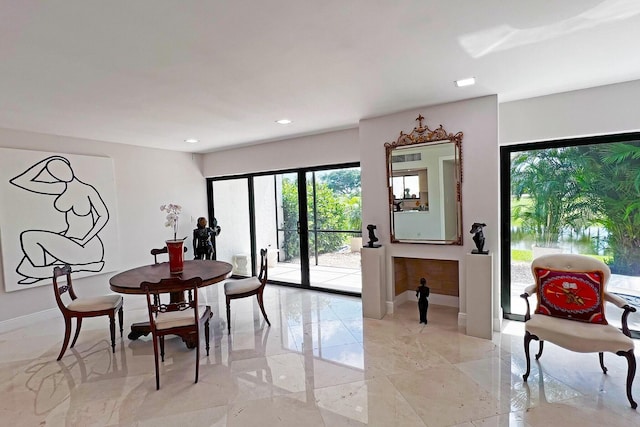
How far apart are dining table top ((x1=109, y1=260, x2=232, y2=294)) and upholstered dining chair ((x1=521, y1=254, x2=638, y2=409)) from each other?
2.87 meters

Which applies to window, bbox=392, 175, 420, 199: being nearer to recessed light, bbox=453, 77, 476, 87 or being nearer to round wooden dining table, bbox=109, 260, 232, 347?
recessed light, bbox=453, 77, 476, 87

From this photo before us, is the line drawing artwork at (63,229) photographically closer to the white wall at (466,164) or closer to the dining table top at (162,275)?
the dining table top at (162,275)

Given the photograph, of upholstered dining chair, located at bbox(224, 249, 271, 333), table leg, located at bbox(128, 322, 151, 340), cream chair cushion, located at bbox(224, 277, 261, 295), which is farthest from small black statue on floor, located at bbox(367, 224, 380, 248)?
table leg, located at bbox(128, 322, 151, 340)

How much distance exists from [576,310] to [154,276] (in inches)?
155

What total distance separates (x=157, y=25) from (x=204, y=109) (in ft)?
5.44

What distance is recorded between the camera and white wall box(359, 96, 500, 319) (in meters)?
3.33

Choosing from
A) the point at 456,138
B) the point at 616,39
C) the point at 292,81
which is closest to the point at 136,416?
the point at 292,81

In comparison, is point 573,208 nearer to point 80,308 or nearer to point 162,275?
point 162,275

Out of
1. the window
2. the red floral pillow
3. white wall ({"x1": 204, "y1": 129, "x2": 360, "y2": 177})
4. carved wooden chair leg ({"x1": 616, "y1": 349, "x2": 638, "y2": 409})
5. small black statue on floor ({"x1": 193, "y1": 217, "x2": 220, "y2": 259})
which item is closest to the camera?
carved wooden chair leg ({"x1": 616, "y1": 349, "x2": 638, "y2": 409})

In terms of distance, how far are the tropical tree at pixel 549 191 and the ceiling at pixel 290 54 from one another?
734mm

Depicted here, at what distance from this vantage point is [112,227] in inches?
193

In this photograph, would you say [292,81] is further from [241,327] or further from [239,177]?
[239,177]

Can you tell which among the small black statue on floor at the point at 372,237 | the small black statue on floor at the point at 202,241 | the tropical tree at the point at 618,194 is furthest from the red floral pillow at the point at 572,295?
the small black statue on floor at the point at 202,241

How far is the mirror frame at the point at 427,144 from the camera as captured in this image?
3510 mm
